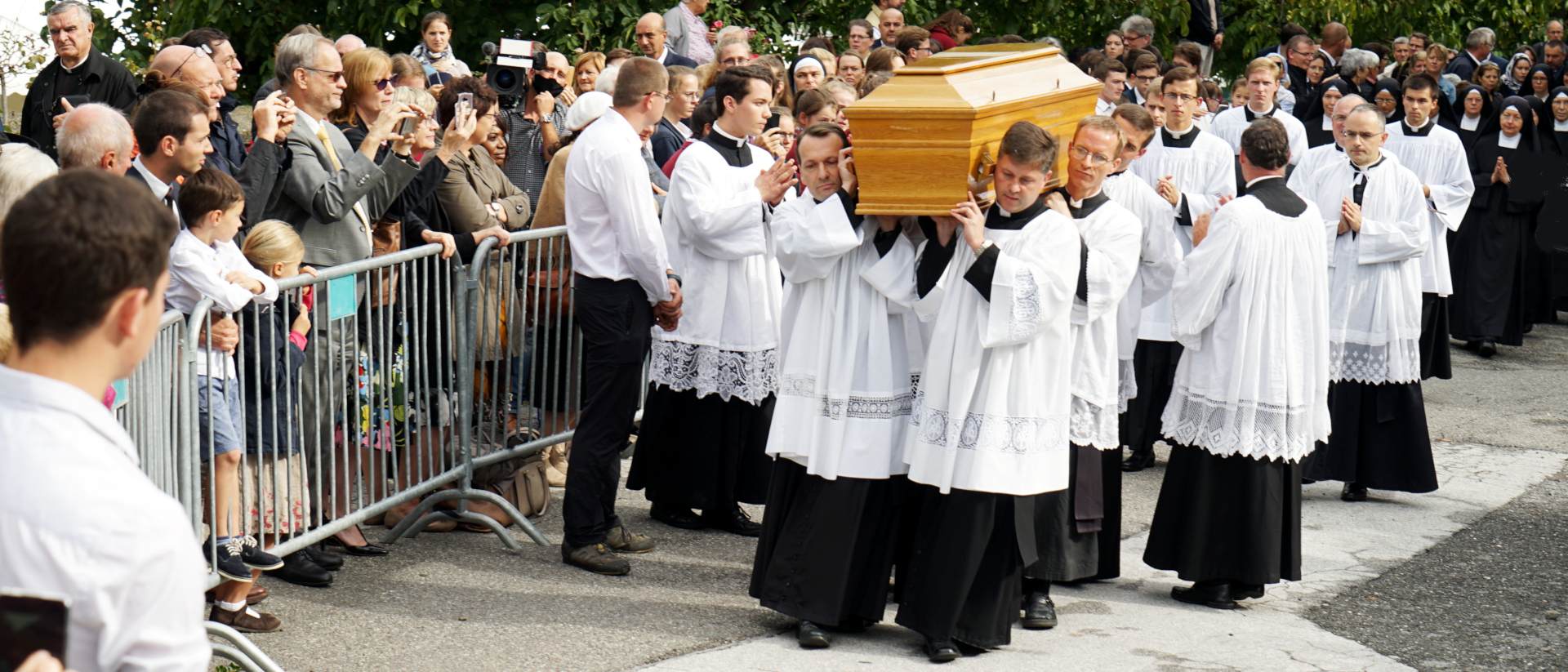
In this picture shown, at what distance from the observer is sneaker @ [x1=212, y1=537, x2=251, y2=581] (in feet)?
15.5

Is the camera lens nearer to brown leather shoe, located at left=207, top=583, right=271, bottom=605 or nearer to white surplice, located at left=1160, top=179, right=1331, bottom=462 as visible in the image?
brown leather shoe, located at left=207, top=583, right=271, bottom=605

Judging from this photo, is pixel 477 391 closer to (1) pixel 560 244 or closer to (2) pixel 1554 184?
(1) pixel 560 244

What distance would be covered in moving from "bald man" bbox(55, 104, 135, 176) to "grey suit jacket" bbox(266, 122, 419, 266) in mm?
951

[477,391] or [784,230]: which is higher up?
[784,230]

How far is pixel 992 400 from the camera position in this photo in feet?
16.2

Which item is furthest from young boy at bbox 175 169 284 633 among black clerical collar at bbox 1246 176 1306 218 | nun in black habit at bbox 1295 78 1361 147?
nun in black habit at bbox 1295 78 1361 147

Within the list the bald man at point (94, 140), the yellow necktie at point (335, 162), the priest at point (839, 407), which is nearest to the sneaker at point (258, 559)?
the bald man at point (94, 140)

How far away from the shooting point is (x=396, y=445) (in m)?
5.94

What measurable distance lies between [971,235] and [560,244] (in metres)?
2.52

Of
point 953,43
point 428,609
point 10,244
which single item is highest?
point 953,43

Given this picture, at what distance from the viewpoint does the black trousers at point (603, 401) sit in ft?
19.3

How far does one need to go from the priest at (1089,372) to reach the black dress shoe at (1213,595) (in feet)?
1.84

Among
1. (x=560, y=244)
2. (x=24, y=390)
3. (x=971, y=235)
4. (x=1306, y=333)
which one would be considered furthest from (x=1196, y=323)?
(x=24, y=390)

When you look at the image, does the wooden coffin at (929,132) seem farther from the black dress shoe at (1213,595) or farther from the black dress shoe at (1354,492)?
the black dress shoe at (1354,492)
